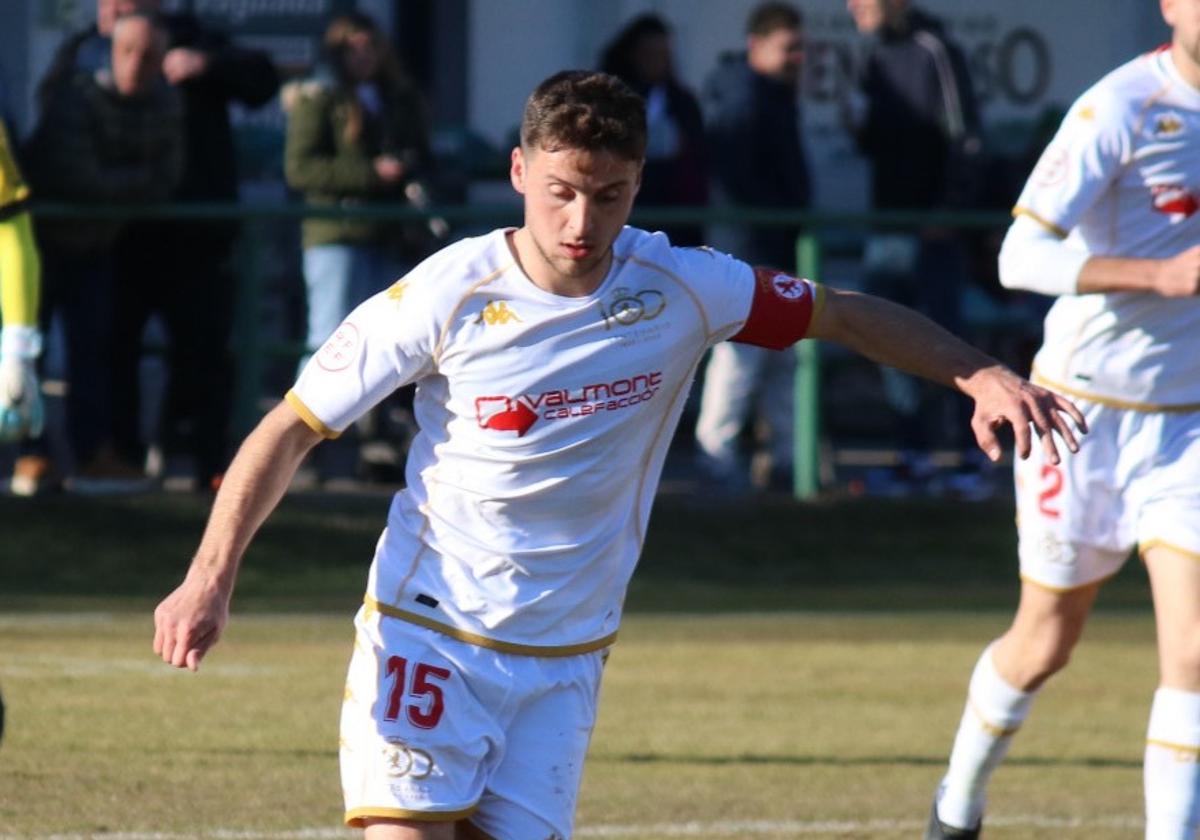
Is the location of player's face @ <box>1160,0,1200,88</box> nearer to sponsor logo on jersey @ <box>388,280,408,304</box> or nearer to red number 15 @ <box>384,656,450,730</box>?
sponsor logo on jersey @ <box>388,280,408,304</box>

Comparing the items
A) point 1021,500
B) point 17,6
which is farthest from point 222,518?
point 17,6

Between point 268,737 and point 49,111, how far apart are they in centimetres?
448

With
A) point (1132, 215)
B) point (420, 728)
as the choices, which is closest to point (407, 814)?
point (420, 728)

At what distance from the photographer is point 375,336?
491 centimetres

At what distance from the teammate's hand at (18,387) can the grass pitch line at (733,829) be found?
107 centimetres

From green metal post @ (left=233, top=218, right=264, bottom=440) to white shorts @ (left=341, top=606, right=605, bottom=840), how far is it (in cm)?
764

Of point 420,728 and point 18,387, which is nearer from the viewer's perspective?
point 420,728

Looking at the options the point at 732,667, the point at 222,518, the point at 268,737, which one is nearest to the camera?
the point at 222,518

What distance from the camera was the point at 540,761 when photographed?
5.00 m

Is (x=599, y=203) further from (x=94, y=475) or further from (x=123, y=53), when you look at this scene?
(x=94, y=475)

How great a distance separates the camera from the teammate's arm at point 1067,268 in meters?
6.20

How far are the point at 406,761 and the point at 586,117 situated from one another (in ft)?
4.20

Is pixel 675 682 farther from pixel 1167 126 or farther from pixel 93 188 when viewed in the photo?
pixel 93 188

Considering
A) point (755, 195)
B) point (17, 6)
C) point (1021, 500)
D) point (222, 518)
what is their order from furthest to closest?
point (17, 6) → point (755, 195) → point (1021, 500) → point (222, 518)
